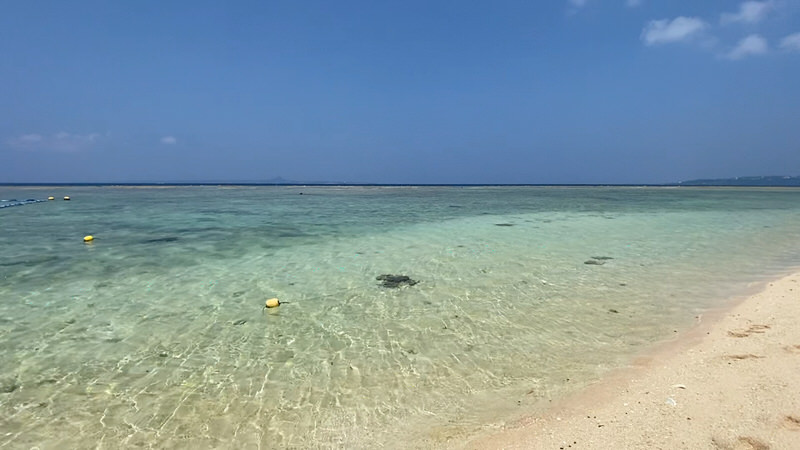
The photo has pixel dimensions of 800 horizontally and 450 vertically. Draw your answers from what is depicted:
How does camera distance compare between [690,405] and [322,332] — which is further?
[322,332]

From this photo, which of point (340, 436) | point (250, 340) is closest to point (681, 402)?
point (340, 436)

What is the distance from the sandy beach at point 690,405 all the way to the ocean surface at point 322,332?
0.36 meters

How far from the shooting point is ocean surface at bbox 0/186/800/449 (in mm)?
4367

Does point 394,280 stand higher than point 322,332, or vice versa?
point 394,280

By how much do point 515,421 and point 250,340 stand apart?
445 cm

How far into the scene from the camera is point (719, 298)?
317 inches

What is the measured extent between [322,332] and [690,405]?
5.30m

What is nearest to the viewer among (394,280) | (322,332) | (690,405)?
(690,405)

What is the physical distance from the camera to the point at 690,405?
4141mm

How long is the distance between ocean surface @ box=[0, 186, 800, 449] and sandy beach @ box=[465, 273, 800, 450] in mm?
363

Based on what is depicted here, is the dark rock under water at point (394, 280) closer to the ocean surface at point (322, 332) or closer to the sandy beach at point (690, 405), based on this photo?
the ocean surface at point (322, 332)

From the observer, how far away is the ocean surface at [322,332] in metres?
4.37

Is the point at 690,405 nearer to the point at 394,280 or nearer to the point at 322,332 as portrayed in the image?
the point at 322,332

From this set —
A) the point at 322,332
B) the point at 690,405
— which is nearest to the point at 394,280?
the point at 322,332
